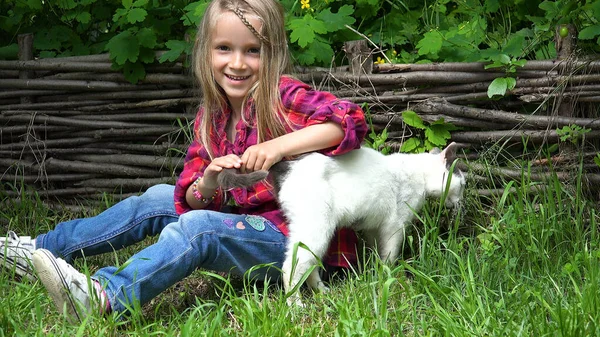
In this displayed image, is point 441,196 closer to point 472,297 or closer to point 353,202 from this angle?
point 353,202

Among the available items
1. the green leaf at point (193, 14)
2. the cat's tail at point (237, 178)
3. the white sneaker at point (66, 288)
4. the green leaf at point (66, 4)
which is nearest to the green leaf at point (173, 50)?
the green leaf at point (193, 14)

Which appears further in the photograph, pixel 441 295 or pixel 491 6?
pixel 491 6

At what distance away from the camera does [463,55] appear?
14.3ft

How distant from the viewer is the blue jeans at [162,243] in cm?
310

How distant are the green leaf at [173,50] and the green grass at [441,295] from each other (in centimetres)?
113

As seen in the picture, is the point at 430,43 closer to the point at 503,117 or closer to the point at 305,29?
the point at 503,117

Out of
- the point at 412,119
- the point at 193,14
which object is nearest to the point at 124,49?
the point at 193,14

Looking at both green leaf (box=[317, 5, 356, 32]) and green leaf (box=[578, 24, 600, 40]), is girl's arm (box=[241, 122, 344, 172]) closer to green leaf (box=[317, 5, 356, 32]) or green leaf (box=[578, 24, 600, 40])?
green leaf (box=[317, 5, 356, 32])

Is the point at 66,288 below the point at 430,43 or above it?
below

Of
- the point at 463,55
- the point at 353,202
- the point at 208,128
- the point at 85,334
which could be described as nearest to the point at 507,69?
the point at 463,55

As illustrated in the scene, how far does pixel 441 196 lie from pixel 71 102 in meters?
2.54

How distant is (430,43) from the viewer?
169 inches

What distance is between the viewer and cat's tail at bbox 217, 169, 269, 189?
10.3ft

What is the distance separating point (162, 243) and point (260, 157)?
536mm
